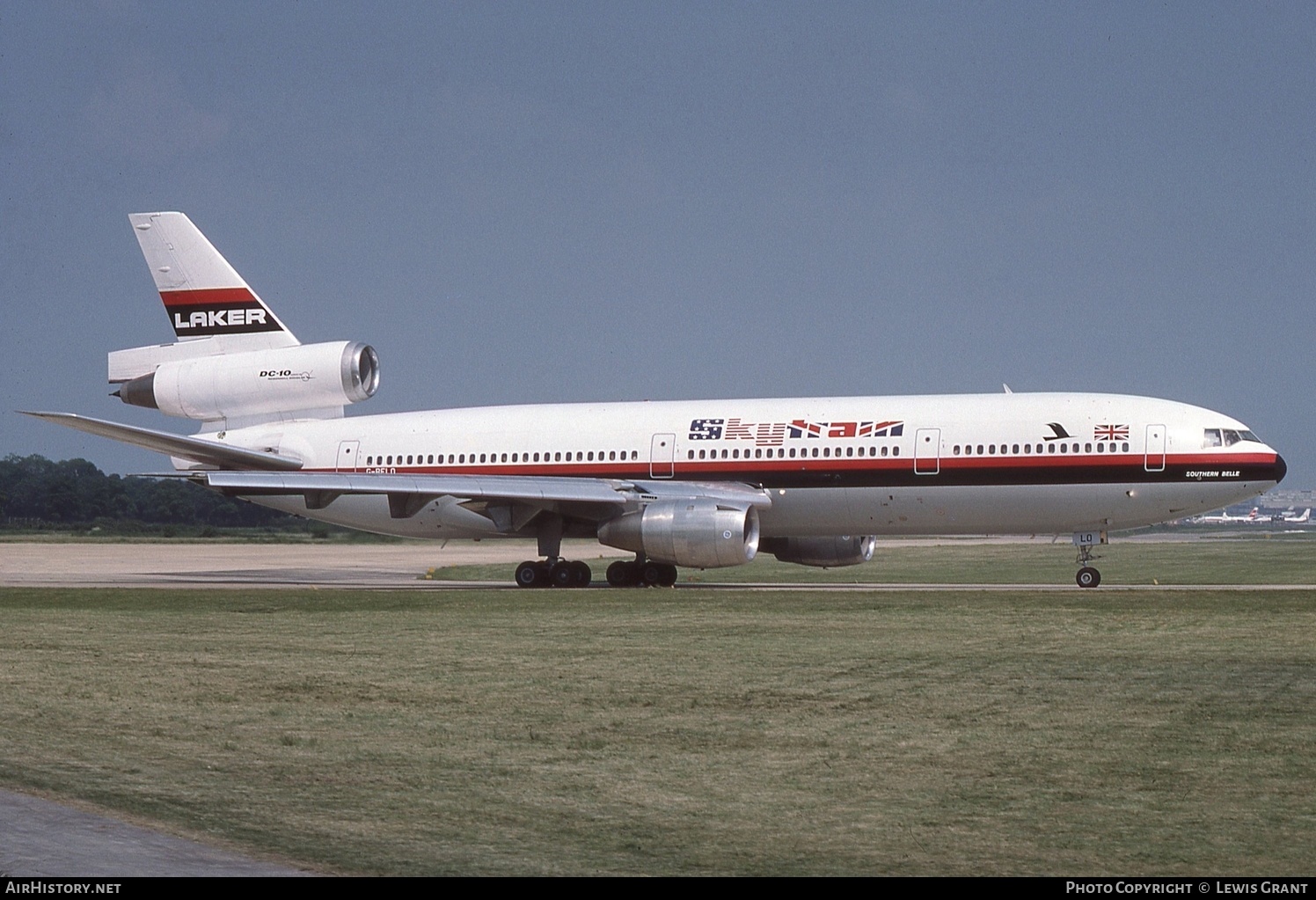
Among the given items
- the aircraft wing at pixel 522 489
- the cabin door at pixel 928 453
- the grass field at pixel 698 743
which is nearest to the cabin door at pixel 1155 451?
the cabin door at pixel 928 453

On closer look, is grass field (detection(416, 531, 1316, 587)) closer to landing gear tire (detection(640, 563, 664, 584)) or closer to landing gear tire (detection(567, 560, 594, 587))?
landing gear tire (detection(640, 563, 664, 584))

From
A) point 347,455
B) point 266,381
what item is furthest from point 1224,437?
point 266,381

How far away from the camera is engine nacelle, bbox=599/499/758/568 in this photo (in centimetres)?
2700

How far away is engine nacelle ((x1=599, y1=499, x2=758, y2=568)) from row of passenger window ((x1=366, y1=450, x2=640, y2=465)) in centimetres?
263

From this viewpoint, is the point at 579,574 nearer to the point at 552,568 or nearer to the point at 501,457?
the point at 552,568

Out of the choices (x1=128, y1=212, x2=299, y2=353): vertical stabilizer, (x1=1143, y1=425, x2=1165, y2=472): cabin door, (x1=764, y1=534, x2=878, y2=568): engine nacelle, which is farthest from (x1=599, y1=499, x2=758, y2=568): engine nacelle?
(x1=128, y1=212, x2=299, y2=353): vertical stabilizer

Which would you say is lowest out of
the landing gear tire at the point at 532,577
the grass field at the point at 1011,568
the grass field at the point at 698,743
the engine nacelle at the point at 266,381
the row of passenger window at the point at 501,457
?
the grass field at the point at 698,743

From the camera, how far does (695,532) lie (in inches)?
1070

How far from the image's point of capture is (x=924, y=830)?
274 inches

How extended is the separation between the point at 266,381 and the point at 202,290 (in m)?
2.79

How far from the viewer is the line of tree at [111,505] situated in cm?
8631

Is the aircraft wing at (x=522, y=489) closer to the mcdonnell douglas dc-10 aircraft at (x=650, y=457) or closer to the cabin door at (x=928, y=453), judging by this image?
the mcdonnell douglas dc-10 aircraft at (x=650, y=457)

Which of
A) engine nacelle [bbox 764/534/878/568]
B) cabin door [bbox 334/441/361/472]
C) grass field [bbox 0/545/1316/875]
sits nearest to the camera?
grass field [bbox 0/545/1316/875]

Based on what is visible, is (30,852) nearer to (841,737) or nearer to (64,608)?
(841,737)
